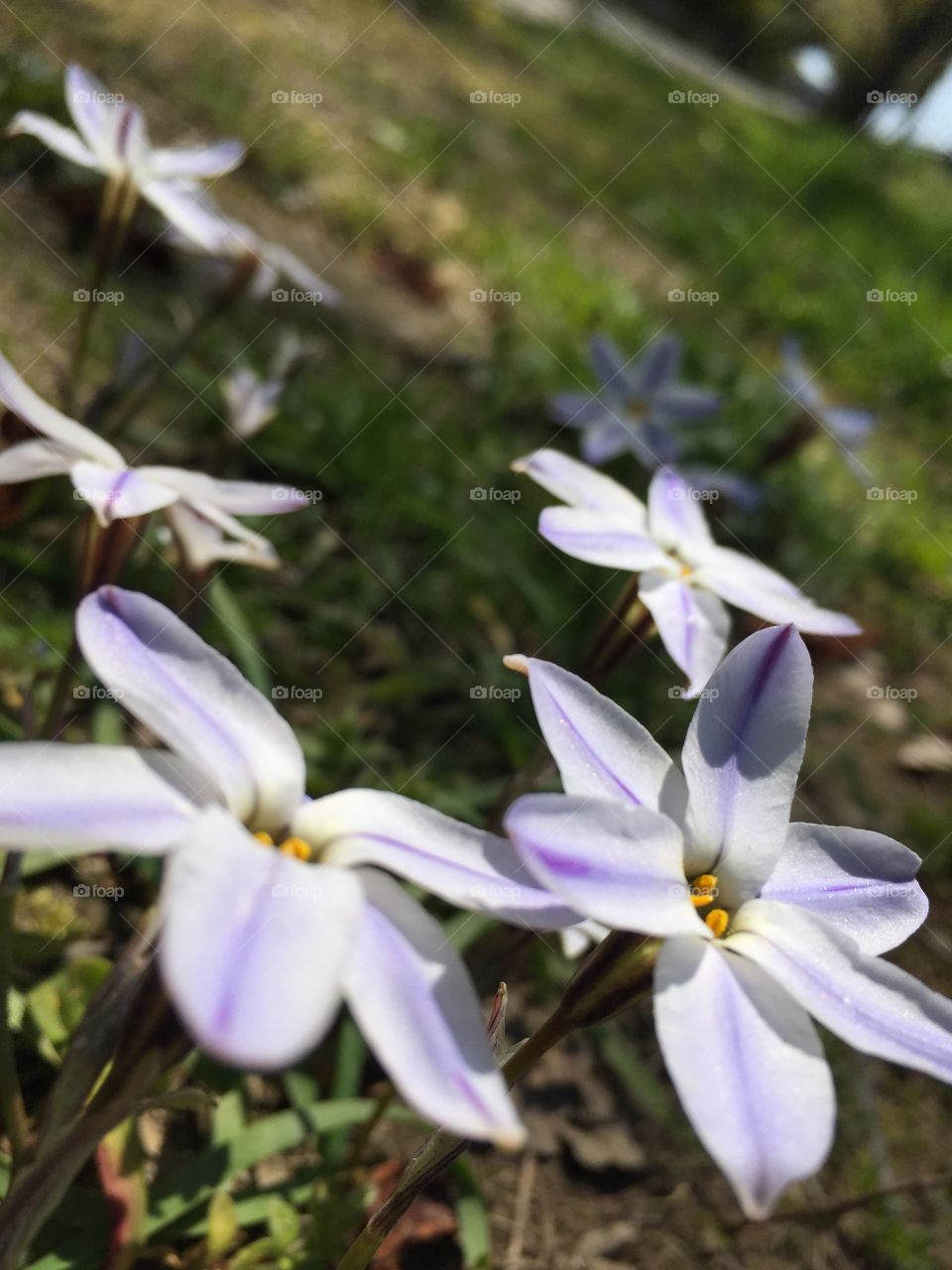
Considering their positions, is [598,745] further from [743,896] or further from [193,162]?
[193,162]

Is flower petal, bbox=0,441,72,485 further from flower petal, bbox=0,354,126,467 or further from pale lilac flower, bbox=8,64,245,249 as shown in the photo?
pale lilac flower, bbox=8,64,245,249

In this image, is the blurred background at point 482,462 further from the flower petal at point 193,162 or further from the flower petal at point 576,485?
the flower petal at point 576,485

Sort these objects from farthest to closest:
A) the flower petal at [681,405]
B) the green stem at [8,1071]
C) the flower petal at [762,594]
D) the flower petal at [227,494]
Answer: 1. the flower petal at [681,405]
2. the flower petal at [762,594]
3. the flower petal at [227,494]
4. the green stem at [8,1071]

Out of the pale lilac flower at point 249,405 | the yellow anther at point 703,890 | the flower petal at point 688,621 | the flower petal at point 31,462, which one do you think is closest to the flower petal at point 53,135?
the pale lilac flower at point 249,405

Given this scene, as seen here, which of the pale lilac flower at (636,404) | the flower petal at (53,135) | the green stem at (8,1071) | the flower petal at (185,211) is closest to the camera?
the green stem at (8,1071)

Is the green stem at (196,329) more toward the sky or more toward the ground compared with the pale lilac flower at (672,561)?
more toward the ground

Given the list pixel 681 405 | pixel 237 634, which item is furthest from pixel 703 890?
pixel 681 405

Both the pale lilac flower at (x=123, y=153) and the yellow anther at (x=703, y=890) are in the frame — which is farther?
the pale lilac flower at (x=123, y=153)

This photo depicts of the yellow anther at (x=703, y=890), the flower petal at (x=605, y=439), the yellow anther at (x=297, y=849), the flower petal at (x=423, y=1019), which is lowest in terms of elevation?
the flower petal at (x=605, y=439)
